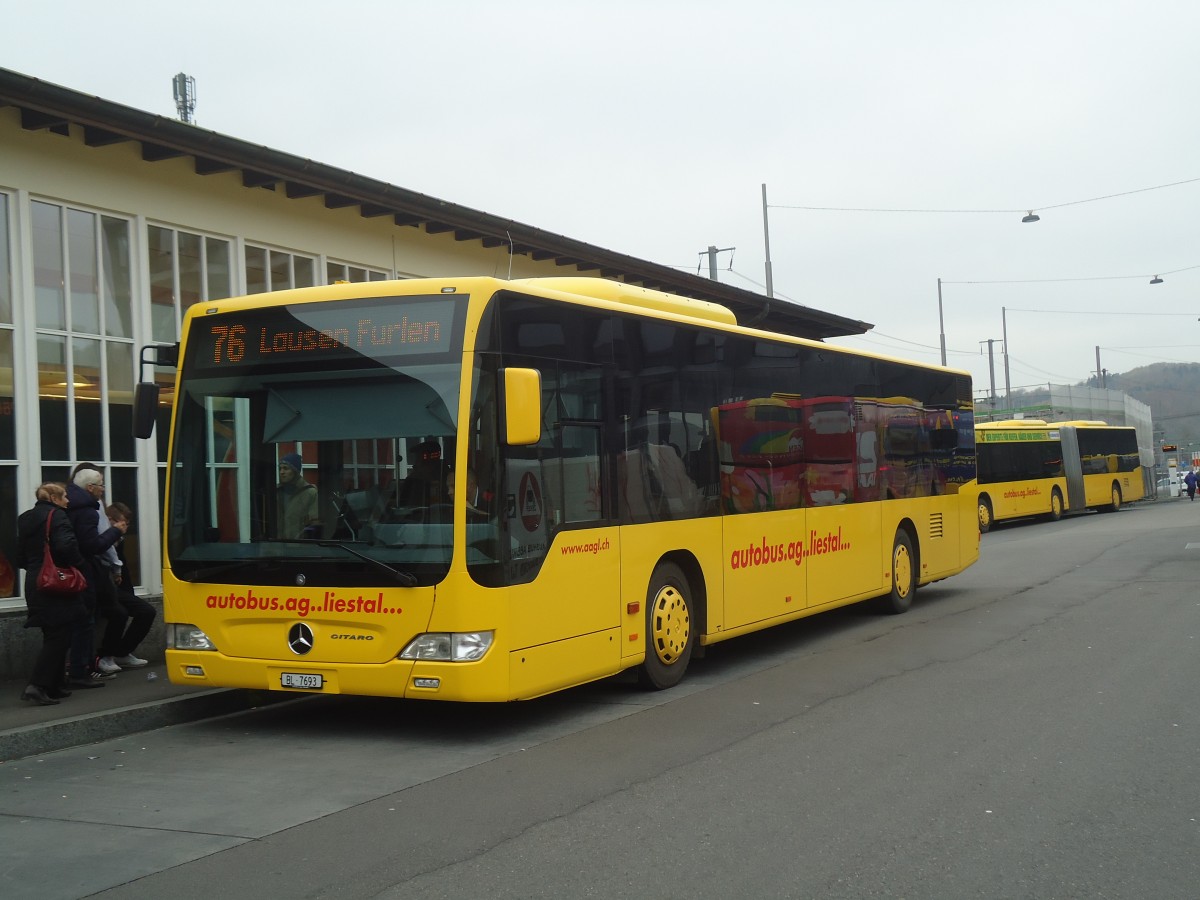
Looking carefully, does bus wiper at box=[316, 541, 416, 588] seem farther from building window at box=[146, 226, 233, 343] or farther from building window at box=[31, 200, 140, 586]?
building window at box=[146, 226, 233, 343]

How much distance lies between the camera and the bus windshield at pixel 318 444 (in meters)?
7.75

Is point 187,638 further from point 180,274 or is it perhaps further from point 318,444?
point 180,274

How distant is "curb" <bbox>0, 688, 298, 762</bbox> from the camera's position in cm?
803

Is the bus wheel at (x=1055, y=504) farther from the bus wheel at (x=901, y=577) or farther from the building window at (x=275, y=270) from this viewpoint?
the building window at (x=275, y=270)

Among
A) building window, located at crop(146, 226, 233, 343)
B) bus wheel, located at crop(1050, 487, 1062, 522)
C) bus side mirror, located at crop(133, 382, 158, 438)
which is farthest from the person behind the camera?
bus wheel, located at crop(1050, 487, 1062, 522)

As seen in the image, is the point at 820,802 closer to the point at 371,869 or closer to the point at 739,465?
the point at 371,869

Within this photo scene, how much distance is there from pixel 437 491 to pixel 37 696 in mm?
3875

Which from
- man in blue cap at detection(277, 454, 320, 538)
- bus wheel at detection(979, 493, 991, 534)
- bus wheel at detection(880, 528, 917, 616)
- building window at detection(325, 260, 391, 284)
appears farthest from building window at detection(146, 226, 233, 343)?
bus wheel at detection(979, 493, 991, 534)

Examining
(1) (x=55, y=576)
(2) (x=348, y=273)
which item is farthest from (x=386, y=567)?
(2) (x=348, y=273)

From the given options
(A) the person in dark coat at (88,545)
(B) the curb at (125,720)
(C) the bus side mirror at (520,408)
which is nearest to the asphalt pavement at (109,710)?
(B) the curb at (125,720)

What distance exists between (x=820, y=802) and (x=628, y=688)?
3.91 metres

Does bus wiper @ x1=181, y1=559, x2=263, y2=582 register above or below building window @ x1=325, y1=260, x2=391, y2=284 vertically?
below

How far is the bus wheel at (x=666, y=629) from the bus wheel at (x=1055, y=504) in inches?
1339

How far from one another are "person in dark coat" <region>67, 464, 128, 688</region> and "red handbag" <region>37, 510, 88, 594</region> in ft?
0.57
